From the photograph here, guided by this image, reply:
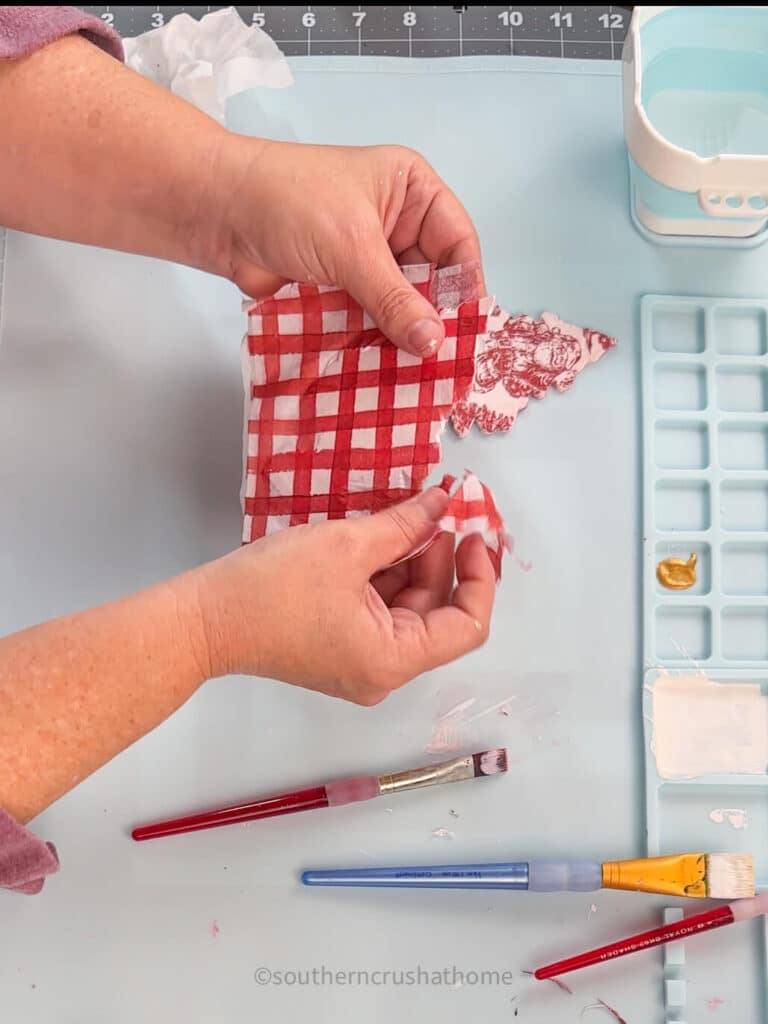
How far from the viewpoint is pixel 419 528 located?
774 mm

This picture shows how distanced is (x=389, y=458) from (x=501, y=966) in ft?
1.47

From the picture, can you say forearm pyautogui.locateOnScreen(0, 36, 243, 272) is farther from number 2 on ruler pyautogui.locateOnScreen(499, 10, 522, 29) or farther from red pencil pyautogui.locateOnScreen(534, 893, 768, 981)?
red pencil pyautogui.locateOnScreen(534, 893, 768, 981)

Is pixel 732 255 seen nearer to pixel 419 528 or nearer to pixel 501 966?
pixel 419 528

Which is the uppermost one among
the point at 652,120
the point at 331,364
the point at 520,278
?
the point at 652,120

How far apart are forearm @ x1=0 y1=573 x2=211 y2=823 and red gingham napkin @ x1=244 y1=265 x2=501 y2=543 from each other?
15 cm

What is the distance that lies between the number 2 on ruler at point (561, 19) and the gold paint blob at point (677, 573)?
549 millimetres

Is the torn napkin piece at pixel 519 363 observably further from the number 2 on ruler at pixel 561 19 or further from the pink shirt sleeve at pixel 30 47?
the pink shirt sleeve at pixel 30 47

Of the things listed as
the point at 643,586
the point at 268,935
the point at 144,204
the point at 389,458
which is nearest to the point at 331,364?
the point at 389,458

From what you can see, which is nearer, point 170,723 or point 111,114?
point 111,114

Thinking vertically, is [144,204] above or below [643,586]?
above

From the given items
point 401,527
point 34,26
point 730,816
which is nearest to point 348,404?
point 401,527

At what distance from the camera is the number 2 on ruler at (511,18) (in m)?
1.00

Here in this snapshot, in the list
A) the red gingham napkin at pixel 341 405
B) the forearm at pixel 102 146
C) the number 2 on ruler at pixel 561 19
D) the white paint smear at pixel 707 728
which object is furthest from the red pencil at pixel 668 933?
the number 2 on ruler at pixel 561 19

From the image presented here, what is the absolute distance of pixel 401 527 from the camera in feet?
2.50
